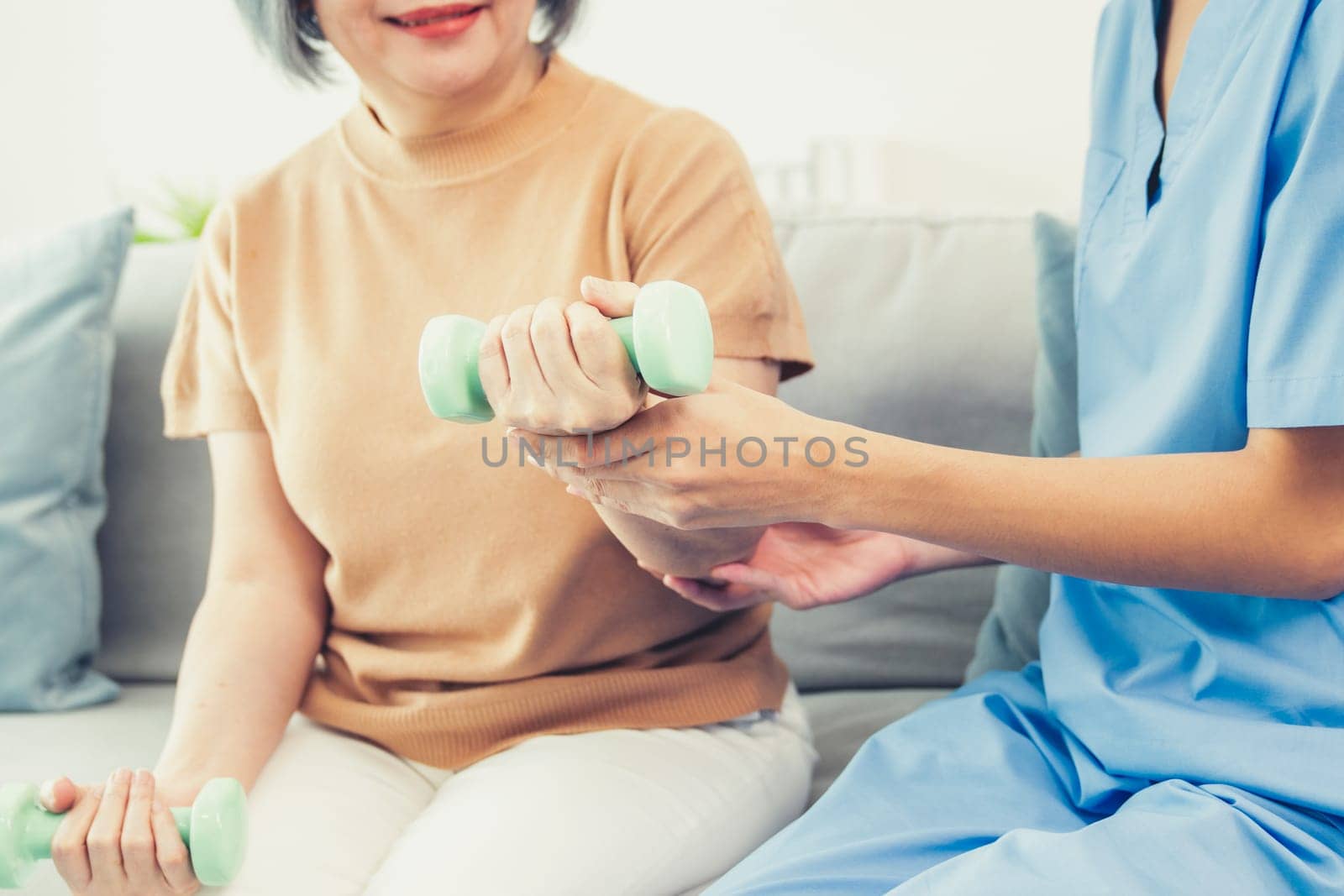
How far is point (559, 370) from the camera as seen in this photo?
0.61 meters

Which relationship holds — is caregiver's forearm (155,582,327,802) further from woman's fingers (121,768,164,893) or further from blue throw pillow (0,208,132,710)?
blue throw pillow (0,208,132,710)

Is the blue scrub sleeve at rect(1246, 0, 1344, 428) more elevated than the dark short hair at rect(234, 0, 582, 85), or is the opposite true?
the dark short hair at rect(234, 0, 582, 85)

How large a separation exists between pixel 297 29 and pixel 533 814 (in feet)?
2.24

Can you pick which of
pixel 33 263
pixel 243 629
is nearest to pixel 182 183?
pixel 33 263

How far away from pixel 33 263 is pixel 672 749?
87 cm

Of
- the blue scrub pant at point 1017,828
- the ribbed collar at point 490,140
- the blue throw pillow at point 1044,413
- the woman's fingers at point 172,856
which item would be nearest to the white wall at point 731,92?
the blue throw pillow at point 1044,413

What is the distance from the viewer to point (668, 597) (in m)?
0.97

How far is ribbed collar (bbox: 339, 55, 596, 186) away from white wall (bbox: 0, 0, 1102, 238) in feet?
6.07

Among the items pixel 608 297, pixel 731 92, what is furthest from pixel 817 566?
pixel 731 92

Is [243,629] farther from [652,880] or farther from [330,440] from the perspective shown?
[652,880]

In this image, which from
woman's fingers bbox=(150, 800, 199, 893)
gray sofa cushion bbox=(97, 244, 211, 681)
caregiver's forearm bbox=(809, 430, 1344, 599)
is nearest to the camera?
caregiver's forearm bbox=(809, 430, 1344, 599)

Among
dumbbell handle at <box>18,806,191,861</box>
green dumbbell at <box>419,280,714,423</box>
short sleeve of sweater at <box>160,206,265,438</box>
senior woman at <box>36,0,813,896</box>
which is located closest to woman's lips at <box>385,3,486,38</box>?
senior woman at <box>36,0,813,896</box>

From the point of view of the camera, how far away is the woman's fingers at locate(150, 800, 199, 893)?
0.80 meters

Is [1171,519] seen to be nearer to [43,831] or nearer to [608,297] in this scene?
[608,297]
